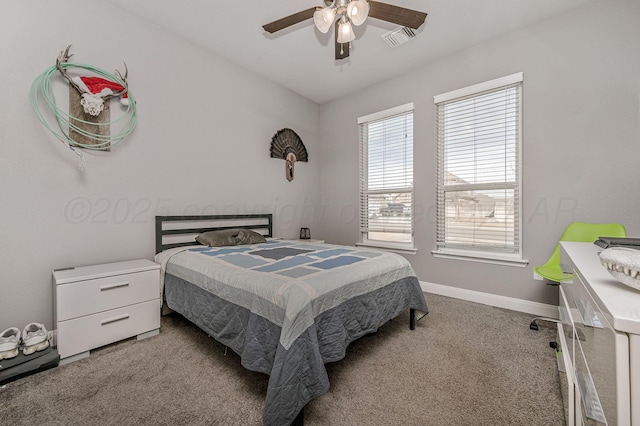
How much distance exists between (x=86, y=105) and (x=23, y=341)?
72.1 inches

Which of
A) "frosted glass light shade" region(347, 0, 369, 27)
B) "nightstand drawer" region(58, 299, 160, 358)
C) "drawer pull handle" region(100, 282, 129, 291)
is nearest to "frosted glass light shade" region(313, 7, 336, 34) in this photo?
"frosted glass light shade" region(347, 0, 369, 27)

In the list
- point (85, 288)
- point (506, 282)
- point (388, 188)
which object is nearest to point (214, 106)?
point (85, 288)

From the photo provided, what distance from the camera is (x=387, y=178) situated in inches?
149

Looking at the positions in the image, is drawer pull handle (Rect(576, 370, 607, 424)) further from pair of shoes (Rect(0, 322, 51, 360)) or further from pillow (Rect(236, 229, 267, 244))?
pair of shoes (Rect(0, 322, 51, 360))

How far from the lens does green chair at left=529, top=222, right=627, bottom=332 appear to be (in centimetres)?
210

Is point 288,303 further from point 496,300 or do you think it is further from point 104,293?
point 496,300

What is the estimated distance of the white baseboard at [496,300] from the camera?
2547mm

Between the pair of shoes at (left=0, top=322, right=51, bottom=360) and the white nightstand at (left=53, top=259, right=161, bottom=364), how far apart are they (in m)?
0.13

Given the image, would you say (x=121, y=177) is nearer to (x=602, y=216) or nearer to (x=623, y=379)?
(x=623, y=379)

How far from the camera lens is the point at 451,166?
10.4ft

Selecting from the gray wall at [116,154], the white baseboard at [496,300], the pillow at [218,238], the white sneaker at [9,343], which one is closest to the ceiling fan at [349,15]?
the gray wall at [116,154]

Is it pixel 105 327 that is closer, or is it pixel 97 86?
pixel 105 327

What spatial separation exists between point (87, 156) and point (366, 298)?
2.61 metres

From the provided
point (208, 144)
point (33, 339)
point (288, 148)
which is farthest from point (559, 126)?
point (33, 339)
